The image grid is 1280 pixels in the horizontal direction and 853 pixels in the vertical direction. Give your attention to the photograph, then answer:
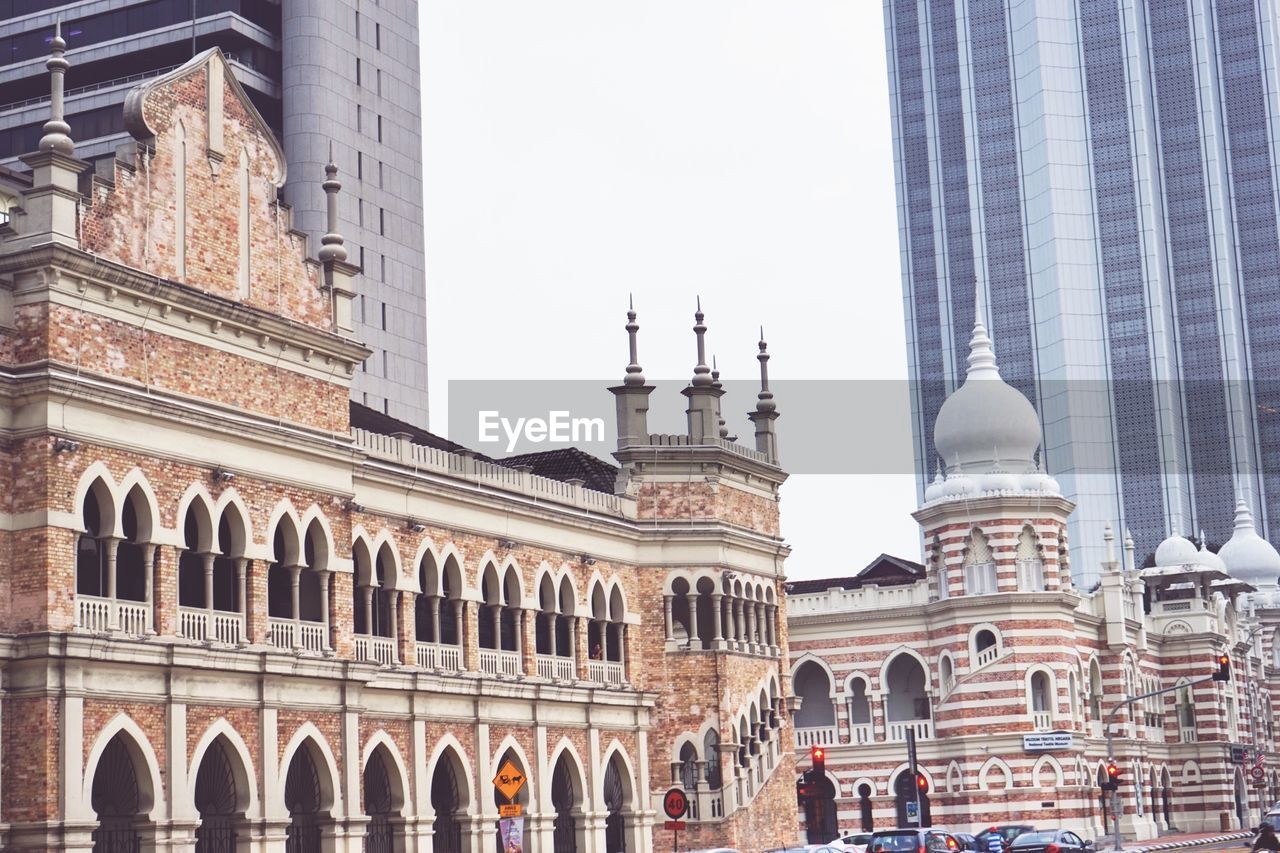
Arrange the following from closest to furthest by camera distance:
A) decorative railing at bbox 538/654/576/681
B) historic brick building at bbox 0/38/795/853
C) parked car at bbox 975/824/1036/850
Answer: historic brick building at bbox 0/38/795/853 < decorative railing at bbox 538/654/576/681 < parked car at bbox 975/824/1036/850

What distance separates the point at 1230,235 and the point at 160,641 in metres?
131

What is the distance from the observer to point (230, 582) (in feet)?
118

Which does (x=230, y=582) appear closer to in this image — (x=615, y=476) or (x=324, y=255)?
(x=324, y=255)

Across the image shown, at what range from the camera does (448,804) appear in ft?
143

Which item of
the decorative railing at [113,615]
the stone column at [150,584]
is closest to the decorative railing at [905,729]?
the stone column at [150,584]

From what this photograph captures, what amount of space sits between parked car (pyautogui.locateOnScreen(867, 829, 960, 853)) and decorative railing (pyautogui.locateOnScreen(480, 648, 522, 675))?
10.0m

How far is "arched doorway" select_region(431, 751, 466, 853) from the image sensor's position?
43.0 m

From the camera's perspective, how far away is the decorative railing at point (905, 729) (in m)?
68.8

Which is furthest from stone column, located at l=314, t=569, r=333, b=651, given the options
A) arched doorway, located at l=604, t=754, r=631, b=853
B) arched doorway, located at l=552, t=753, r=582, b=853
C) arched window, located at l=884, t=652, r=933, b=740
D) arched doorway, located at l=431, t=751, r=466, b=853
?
arched window, located at l=884, t=652, r=933, b=740

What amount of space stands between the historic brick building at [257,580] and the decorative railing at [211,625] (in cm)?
4

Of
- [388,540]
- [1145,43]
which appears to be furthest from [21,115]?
[1145,43]

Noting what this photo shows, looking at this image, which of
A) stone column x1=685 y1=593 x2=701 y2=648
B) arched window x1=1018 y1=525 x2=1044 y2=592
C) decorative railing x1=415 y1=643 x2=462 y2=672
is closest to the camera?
decorative railing x1=415 y1=643 x2=462 y2=672

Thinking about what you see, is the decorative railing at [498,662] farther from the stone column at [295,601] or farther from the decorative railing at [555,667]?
the stone column at [295,601]

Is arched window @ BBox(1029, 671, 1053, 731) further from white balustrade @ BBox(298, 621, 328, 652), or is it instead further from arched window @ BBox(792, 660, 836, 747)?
white balustrade @ BBox(298, 621, 328, 652)
